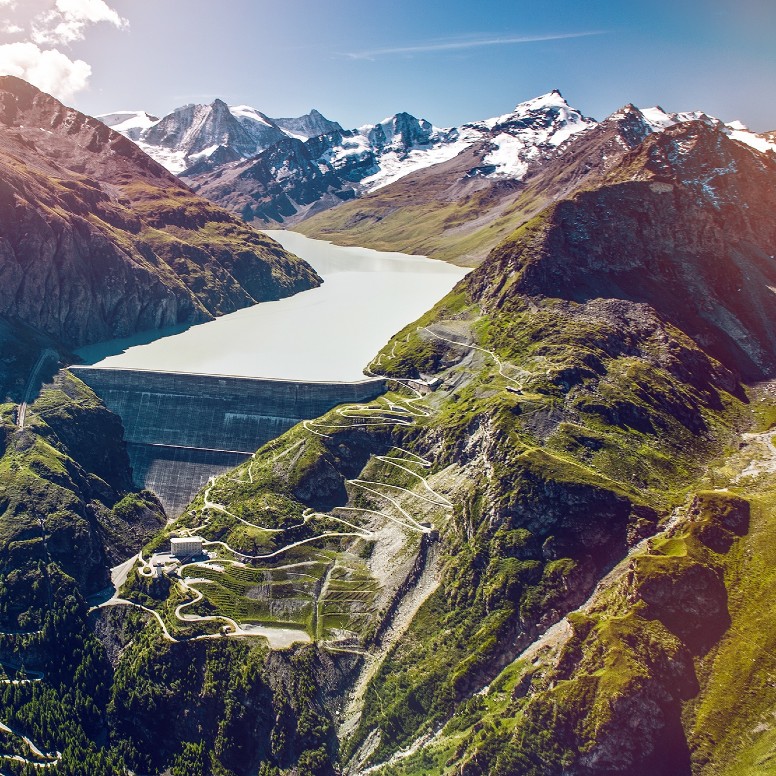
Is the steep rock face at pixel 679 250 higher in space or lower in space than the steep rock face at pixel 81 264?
higher

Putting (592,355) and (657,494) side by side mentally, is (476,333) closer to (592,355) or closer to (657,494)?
(592,355)

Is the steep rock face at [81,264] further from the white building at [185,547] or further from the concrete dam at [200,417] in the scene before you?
the white building at [185,547]

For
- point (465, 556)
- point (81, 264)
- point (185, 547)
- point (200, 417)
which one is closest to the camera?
point (465, 556)

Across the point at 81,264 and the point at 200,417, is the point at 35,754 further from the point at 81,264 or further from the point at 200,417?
the point at 81,264

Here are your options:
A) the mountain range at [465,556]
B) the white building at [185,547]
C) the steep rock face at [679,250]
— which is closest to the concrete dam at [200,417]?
the mountain range at [465,556]

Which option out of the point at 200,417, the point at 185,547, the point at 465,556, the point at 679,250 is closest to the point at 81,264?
the point at 200,417

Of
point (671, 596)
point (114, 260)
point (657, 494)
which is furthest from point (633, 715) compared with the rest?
point (114, 260)

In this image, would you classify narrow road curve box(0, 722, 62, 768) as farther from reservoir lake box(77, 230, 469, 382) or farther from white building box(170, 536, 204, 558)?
reservoir lake box(77, 230, 469, 382)

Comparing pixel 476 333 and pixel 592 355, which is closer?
pixel 592 355
